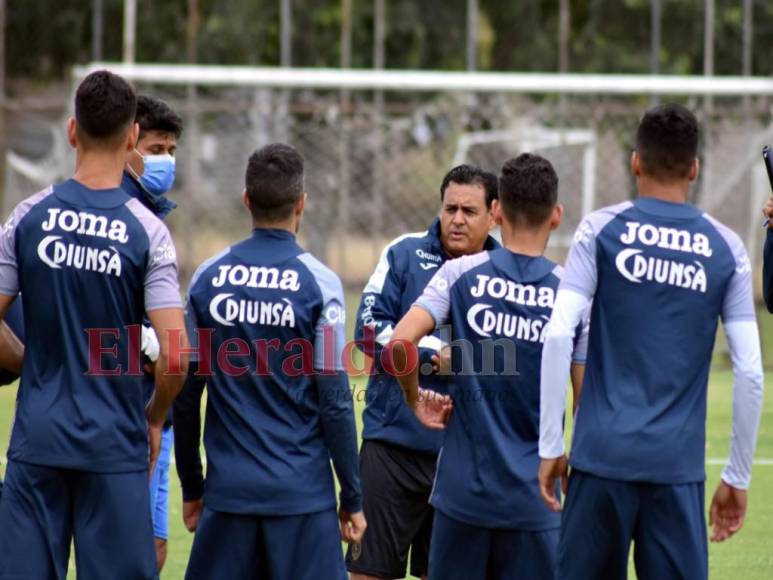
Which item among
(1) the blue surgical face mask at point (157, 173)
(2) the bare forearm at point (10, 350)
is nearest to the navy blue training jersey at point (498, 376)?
(2) the bare forearm at point (10, 350)

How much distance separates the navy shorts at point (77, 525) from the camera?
5.27 m

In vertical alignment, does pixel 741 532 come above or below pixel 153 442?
below

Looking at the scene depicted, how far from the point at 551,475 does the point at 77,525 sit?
5.69 feet

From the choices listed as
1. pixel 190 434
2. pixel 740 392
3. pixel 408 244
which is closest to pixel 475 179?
pixel 408 244

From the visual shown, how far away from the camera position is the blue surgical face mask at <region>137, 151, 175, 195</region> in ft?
22.3

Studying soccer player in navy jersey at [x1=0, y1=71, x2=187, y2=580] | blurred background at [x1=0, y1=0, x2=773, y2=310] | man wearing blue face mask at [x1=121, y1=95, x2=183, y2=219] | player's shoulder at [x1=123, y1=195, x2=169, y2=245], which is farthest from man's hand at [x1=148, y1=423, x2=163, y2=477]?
blurred background at [x1=0, y1=0, x2=773, y2=310]

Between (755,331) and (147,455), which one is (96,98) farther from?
(755,331)

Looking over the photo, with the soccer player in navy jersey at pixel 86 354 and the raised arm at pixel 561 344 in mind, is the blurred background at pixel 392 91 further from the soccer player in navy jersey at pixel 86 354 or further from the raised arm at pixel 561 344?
the raised arm at pixel 561 344

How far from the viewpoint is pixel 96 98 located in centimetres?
533

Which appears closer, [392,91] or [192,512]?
[192,512]

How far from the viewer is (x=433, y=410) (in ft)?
19.0

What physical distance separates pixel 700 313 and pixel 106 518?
2255 millimetres

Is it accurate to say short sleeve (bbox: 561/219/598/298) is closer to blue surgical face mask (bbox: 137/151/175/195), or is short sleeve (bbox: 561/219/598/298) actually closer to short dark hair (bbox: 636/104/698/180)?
short dark hair (bbox: 636/104/698/180)

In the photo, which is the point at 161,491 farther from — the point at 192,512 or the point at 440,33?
the point at 440,33
